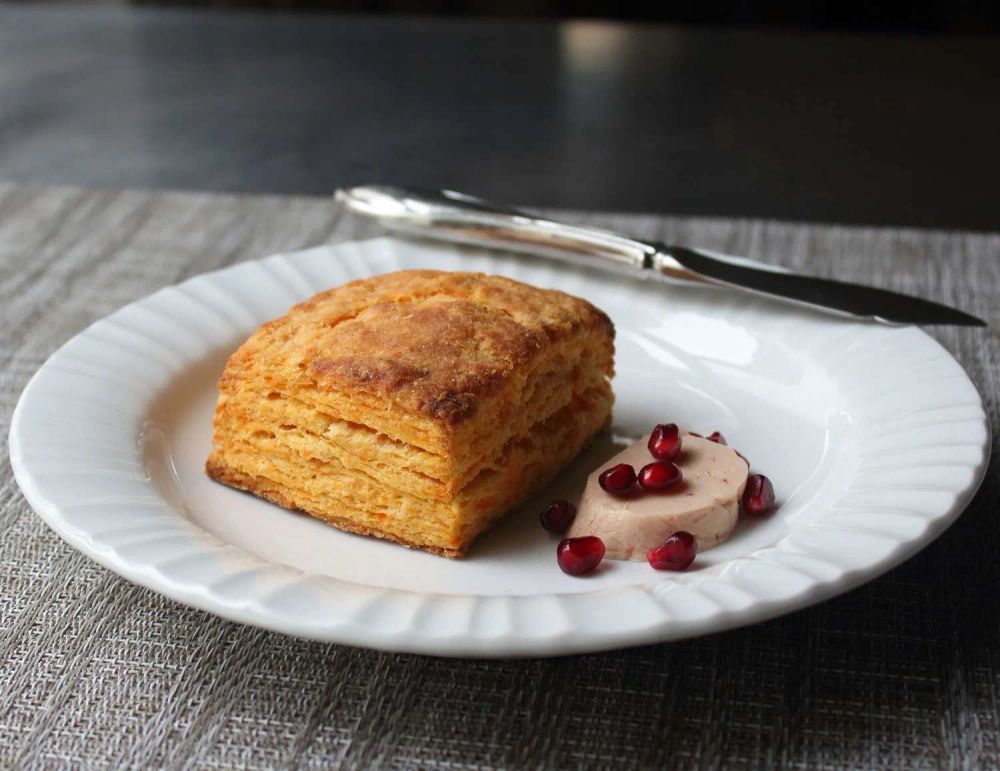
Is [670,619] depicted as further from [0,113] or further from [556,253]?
[0,113]

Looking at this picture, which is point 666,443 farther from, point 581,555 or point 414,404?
point 414,404

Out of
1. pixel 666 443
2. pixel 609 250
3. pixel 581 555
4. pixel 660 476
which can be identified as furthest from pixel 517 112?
pixel 581 555

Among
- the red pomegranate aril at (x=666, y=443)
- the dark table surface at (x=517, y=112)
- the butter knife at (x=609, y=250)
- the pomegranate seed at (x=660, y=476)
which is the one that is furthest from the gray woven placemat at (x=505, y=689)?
the dark table surface at (x=517, y=112)

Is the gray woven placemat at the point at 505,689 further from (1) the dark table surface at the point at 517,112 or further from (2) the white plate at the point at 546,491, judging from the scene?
(1) the dark table surface at the point at 517,112

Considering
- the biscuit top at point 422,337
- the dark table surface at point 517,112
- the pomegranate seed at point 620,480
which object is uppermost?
the biscuit top at point 422,337

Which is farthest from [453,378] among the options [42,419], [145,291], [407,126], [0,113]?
[0,113]
